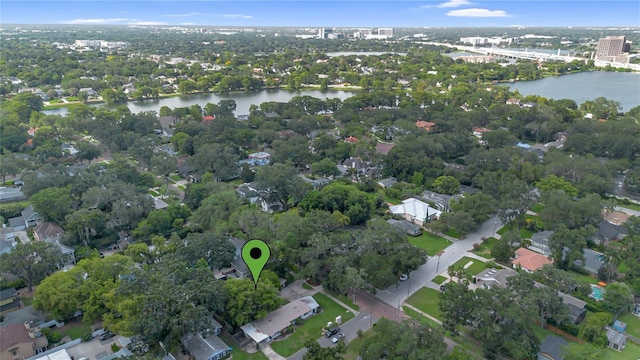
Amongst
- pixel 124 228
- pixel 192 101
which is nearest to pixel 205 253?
pixel 124 228

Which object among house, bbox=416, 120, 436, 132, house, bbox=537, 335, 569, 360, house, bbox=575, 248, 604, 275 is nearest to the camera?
house, bbox=537, 335, 569, 360

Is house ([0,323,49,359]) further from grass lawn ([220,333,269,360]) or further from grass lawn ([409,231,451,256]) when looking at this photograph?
grass lawn ([409,231,451,256])

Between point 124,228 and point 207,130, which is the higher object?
point 207,130

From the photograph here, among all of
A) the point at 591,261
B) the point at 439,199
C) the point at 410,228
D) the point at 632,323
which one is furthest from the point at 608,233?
the point at 410,228

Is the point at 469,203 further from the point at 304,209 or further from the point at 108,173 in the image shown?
the point at 108,173

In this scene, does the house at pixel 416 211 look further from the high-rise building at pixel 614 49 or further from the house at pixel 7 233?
the high-rise building at pixel 614 49


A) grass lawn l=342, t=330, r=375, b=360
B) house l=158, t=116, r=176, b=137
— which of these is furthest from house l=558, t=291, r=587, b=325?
house l=158, t=116, r=176, b=137
